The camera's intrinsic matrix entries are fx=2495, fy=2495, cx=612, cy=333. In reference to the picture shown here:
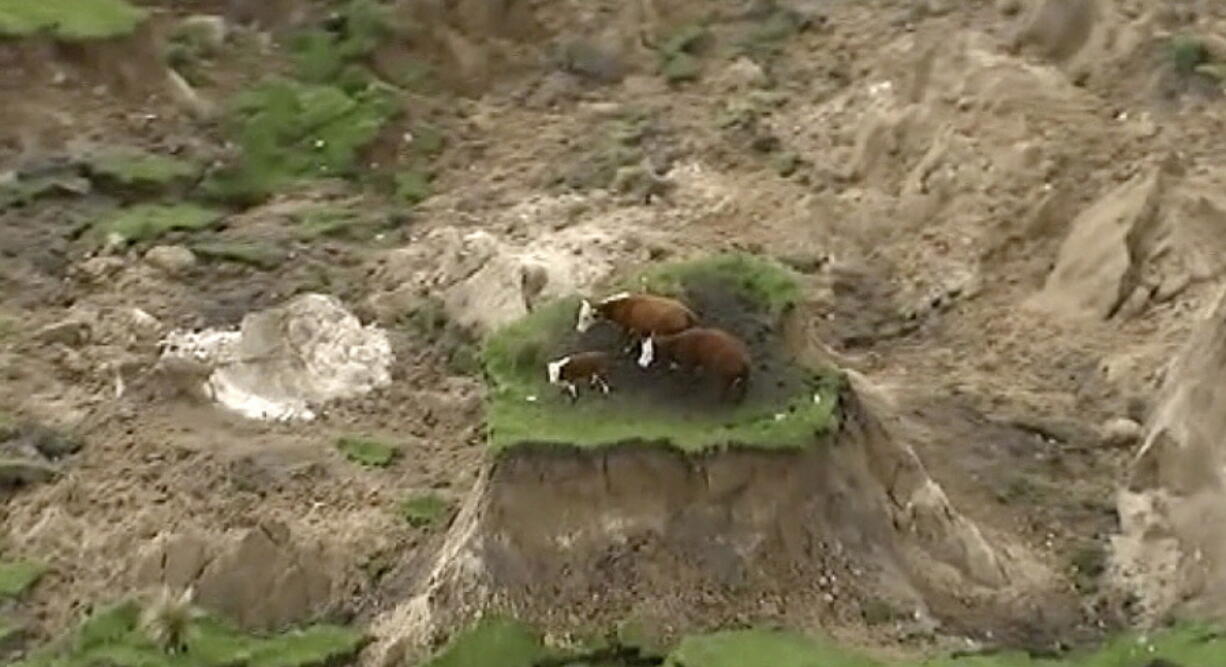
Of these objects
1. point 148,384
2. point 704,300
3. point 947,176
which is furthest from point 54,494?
point 947,176

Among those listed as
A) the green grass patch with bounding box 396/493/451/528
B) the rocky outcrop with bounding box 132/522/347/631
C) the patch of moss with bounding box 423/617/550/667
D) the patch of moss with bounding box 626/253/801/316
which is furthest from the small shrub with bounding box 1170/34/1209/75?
the patch of moss with bounding box 423/617/550/667

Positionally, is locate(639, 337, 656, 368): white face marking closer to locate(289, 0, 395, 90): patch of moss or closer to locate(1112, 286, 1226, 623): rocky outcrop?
locate(1112, 286, 1226, 623): rocky outcrop

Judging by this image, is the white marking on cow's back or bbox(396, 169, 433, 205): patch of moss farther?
bbox(396, 169, 433, 205): patch of moss

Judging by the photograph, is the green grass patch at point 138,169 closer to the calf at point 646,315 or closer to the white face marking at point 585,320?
the white face marking at point 585,320

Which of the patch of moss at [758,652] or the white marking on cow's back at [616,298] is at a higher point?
the white marking on cow's back at [616,298]

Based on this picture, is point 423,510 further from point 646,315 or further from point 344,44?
point 344,44

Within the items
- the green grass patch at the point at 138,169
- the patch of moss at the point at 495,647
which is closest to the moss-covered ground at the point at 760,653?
the patch of moss at the point at 495,647
